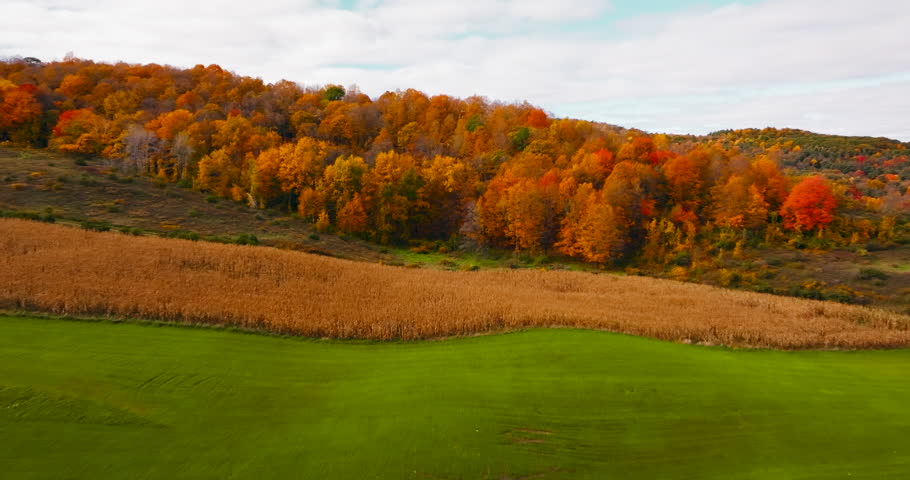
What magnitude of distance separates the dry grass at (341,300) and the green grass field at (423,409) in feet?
5.68

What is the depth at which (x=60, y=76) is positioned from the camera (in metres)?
94.5

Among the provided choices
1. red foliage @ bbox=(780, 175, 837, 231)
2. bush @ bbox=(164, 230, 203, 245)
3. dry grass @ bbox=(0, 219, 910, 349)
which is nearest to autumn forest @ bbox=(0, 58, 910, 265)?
red foliage @ bbox=(780, 175, 837, 231)

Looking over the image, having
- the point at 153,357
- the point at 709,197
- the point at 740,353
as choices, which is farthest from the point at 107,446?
the point at 709,197

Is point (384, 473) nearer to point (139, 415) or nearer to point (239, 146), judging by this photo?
point (139, 415)

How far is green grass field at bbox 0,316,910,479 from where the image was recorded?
13.3 m

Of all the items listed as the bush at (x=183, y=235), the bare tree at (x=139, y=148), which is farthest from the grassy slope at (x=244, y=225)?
the bare tree at (x=139, y=148)

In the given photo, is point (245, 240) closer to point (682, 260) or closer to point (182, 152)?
point (182, 152)

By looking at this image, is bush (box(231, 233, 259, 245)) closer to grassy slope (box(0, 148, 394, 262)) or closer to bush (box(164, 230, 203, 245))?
grassy slope (box(0, 148, 394, 262))

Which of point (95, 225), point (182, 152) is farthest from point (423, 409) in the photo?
point (182, 152)

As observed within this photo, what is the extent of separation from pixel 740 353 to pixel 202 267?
93.6 feet

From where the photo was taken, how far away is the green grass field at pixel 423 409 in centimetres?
1334

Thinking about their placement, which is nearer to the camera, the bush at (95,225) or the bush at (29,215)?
the bush at (95,225)

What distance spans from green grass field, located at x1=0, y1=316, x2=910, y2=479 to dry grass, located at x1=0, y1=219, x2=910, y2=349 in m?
1.73

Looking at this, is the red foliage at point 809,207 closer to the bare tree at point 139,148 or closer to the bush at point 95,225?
the bush at point 95,225
